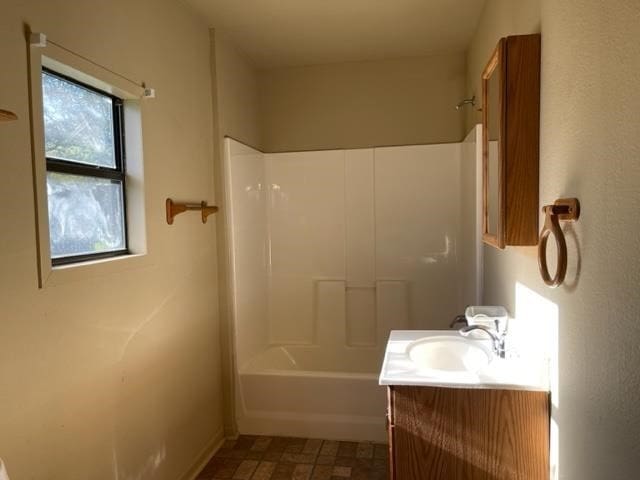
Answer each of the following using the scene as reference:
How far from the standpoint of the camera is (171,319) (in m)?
2.35

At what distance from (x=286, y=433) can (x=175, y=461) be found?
0.81m

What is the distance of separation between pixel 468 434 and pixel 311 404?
150 cm

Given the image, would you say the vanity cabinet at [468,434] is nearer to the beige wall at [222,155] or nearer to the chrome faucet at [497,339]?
the chrome faucet at [497,339]

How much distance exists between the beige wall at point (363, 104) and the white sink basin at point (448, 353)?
1.87 metres

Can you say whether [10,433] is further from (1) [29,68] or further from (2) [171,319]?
(1) [29,68]

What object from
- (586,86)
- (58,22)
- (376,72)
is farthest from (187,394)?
(376,72)

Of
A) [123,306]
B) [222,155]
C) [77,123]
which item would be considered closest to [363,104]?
[222,155]

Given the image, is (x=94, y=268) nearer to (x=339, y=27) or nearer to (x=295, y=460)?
(x=295, y=460)

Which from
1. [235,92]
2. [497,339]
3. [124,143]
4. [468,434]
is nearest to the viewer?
[468,434]

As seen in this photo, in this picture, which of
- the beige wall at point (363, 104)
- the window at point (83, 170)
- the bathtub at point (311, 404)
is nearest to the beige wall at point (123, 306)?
the window at point (83, 170)

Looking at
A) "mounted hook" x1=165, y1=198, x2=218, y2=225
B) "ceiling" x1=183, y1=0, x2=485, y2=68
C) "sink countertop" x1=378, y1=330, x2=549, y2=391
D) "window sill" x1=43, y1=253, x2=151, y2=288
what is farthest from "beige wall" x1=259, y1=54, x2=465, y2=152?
"sink countertop" x1=378, y1=330, x2=549, y2=391

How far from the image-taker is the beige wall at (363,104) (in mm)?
3488

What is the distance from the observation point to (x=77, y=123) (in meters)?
1.81

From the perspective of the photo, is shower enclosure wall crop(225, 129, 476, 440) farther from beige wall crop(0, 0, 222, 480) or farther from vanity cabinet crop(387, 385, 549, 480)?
vanity cabinet crop(387, 385, 549, 480)
